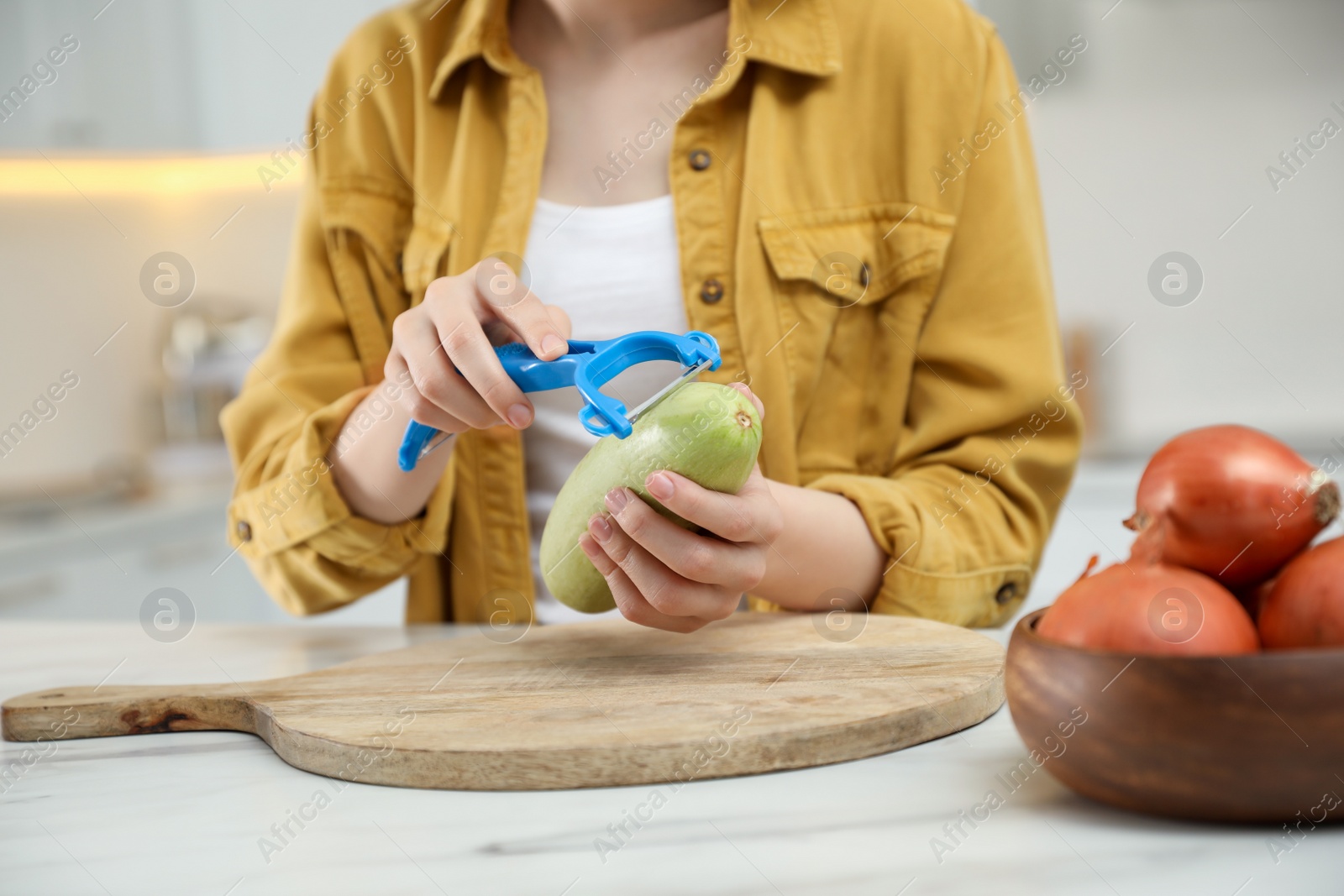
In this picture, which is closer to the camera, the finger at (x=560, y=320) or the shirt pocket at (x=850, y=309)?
the finger at (x=560, y=320)

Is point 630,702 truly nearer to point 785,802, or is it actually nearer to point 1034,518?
point 785,802

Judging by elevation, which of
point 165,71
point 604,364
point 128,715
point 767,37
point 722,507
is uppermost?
point 165,71

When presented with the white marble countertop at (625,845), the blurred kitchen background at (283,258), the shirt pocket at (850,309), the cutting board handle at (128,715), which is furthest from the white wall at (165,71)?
the white marble countertop at (625,845)

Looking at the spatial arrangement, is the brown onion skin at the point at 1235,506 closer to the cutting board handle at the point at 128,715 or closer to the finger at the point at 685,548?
the finger at the point at 685,548

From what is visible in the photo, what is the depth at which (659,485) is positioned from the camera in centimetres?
72

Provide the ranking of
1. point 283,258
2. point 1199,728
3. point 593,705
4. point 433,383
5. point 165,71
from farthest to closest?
point 283,258
point 165,71
point 433,383
point 593,705
point 1199,728

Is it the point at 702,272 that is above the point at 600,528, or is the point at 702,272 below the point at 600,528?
above

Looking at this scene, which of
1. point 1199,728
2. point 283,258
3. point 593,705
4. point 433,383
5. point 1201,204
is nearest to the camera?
point 1199,728

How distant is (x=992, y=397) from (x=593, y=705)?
0.54 m

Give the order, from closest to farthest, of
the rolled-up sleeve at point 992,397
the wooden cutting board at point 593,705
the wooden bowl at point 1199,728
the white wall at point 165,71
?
the wooden bowl at point 1199,728 < the wooden cutting board at point 593,705 < the rolled-up sleeve at point 992,397 < the white wall at point 165,71

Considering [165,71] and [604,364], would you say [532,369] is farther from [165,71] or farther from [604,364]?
[165,71]

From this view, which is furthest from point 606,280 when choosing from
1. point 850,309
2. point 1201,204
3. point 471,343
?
point 1201,204

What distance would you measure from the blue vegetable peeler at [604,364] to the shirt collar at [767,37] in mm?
415

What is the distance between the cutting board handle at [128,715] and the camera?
2.47 ft
